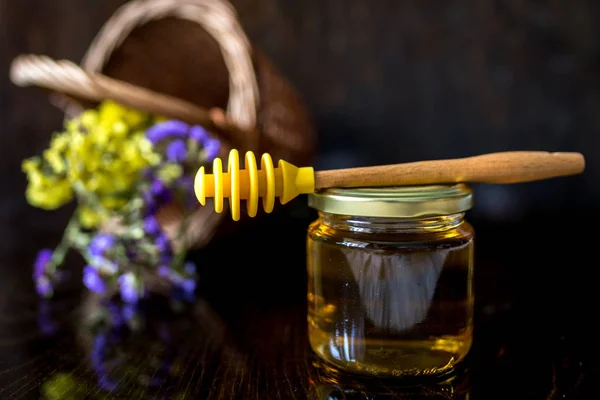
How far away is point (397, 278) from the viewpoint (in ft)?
1.68

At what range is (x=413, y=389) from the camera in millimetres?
528

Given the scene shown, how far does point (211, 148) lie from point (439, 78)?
23.8 inches

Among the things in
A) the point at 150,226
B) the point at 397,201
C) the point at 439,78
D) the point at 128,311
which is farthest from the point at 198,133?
the point at 439,78

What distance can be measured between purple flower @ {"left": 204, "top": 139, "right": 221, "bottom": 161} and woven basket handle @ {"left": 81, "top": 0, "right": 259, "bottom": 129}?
0.05 meters

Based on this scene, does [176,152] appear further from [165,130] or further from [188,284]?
[188,284]

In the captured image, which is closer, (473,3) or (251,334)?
(251,334)

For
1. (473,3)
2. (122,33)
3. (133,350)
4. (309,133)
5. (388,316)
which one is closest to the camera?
(388,316)

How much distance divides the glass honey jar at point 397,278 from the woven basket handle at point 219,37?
12.4 inches

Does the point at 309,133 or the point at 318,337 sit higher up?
the point at 309,133

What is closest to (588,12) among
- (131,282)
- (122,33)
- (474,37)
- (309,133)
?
(474,37)

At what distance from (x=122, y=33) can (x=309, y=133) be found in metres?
0.34

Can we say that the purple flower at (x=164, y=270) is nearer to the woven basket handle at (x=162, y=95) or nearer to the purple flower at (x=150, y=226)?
the purple flower at (x=150, y=226)

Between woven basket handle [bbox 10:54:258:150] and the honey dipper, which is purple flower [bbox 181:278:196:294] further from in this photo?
the honey dipper

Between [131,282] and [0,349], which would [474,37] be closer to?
[131,282]
